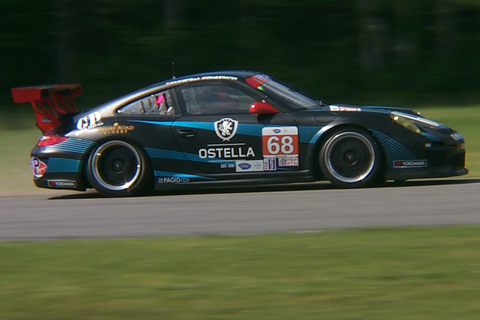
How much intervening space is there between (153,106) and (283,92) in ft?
4.93

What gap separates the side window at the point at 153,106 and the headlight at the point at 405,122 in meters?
2.48

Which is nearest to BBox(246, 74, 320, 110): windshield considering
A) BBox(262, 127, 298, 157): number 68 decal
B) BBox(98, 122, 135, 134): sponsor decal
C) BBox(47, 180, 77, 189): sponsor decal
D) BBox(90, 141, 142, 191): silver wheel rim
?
BBox(262, 127, 298, 157): number 68 decal

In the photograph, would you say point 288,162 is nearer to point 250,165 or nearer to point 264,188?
point 250,165

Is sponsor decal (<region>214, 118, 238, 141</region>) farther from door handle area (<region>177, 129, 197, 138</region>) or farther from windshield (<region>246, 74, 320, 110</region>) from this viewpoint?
windshield (<region>246, 74, 320, 110</region>)

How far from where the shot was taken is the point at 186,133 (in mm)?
8828

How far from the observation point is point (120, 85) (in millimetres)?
20922

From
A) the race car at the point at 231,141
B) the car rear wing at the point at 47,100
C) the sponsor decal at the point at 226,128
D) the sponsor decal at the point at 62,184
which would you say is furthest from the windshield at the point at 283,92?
the car rear wing at the point at 47,100

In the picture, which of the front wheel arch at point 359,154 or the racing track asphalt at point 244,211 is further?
the front wheel arch at point 359,154

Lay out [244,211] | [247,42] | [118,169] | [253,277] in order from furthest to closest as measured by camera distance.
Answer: [247,42] < [118,169] < [244,211] < [253,277]

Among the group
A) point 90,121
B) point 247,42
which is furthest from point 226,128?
point 247,42

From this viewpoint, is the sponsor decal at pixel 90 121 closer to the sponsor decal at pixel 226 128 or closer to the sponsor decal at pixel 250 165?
the sponsor decal at pixel 226 128

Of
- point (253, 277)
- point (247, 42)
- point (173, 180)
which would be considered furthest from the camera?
point (247, 42)

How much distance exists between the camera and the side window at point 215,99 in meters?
8.85

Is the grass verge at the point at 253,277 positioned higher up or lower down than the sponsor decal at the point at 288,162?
lower down
